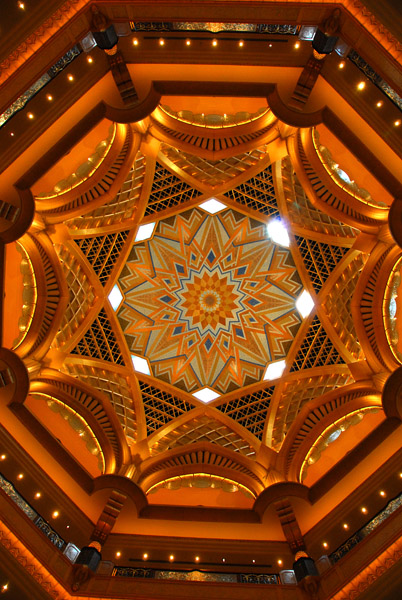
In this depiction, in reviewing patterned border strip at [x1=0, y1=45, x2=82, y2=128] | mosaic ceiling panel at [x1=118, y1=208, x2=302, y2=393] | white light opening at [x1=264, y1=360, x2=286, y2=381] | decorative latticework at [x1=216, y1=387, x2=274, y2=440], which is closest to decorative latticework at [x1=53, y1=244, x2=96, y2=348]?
mosaic ceiling panel at [x1=118, y1=208, x2=302, y2=393]

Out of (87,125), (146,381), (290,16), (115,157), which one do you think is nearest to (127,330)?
(146,381)

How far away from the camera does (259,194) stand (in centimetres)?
1945

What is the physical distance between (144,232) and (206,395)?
741 centimetres

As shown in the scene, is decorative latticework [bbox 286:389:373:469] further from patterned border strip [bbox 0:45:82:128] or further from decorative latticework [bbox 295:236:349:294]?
patterned border strip [bbox 0:45:82:128]

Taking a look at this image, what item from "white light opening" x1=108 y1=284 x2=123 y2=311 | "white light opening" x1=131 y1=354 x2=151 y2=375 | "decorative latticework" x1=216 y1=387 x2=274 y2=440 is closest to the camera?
"decorative latticework" x1=216 y1=387 x2=274 y2=440

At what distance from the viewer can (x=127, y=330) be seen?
20.8 m

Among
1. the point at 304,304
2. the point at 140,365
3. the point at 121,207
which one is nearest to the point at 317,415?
the point at 304,304

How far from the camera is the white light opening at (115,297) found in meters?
20.0

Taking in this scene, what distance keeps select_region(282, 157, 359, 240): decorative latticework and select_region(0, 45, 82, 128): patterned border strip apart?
8.59m

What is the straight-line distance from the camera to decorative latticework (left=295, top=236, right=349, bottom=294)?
18.4m

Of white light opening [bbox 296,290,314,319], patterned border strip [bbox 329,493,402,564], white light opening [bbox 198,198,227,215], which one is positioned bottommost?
patterned border strip [bbox 329,493,402,564]

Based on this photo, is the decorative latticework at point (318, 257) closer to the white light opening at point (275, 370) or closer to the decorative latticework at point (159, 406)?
the white light opening at point (275, 370)

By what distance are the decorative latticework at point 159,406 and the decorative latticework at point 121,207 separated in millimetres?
6840

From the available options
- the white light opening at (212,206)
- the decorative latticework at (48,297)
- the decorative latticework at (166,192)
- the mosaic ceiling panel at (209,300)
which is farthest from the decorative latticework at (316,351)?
the decorative latticework at (48,297)
